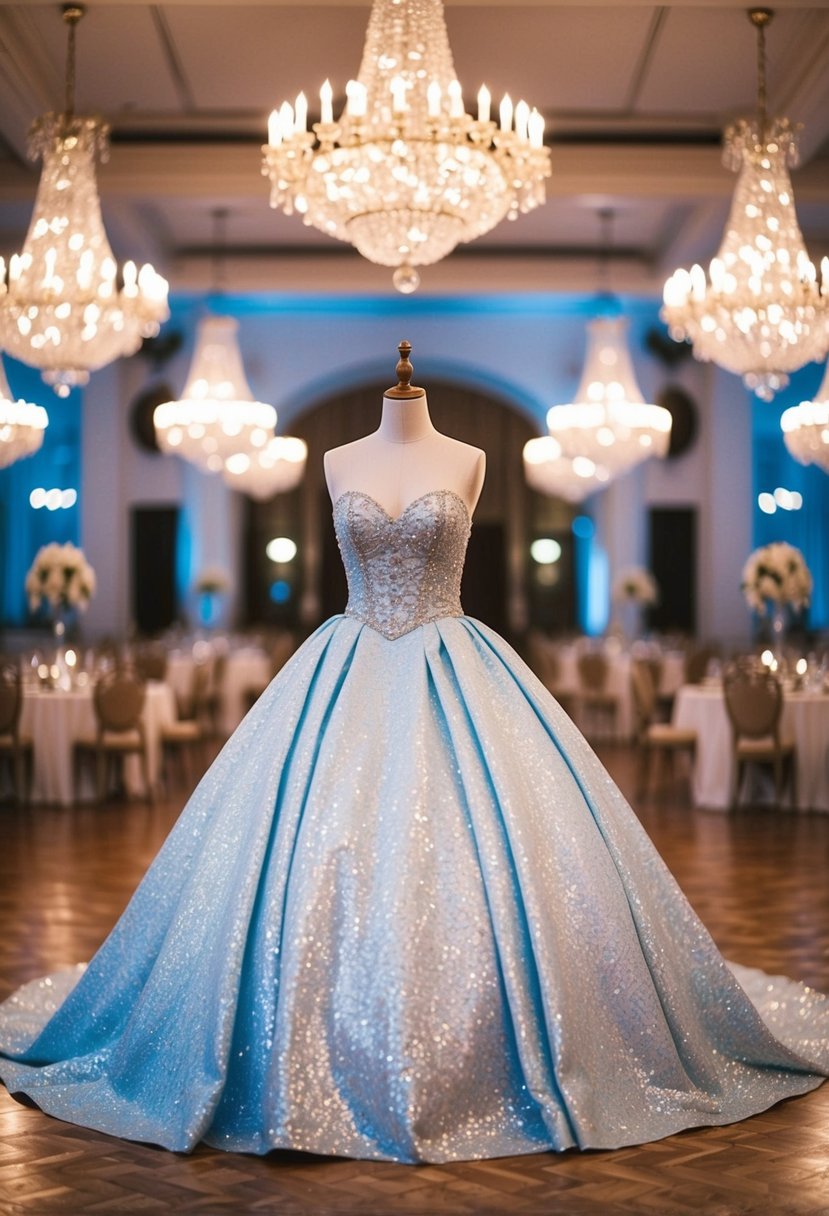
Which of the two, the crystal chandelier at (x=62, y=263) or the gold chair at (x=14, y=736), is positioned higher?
the crystal chandelier at (x=62, y=263)

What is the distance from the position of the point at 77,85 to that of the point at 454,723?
25.7 feet

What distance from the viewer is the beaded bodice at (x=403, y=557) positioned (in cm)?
352

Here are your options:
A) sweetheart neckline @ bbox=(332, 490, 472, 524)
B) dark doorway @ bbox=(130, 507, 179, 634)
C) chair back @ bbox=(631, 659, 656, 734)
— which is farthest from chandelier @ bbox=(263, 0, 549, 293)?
dark doorway @ bbox=(130, 507, 179, 634)

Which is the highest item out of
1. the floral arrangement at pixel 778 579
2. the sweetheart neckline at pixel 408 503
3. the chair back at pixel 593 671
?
the floral arrangement at pixel 778 579

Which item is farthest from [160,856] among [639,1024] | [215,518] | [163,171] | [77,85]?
[215,518]

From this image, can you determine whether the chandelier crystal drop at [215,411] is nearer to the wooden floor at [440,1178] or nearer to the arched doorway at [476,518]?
the arched doorway at [476,518]

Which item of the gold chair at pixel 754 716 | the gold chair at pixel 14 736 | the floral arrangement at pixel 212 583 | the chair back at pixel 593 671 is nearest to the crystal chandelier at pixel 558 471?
the chair back at pixel 593 671

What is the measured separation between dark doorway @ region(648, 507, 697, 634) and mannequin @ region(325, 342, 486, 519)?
13.0 m

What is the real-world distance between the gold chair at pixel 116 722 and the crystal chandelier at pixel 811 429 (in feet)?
15.4

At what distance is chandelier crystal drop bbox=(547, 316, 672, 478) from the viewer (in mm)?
11555

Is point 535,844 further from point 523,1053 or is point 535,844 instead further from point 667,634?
point 667,634

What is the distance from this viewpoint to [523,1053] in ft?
9.54

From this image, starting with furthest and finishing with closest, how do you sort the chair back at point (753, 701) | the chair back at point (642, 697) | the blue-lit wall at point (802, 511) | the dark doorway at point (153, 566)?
1. the blue-lit wall at point (802, 511)
2. the dark doorway at point (153, 566)
3. the chair back at point (642, 697)
4. the chair back at point (753, 701)

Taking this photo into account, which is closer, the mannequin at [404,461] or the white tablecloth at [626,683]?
the mannequin at [404,461]
